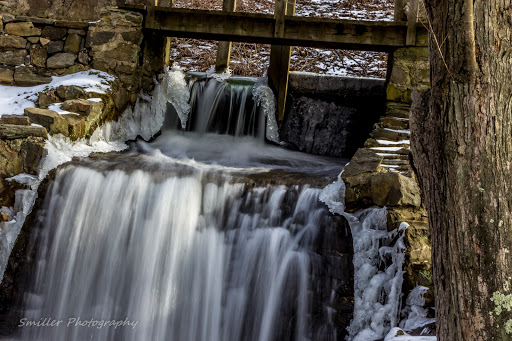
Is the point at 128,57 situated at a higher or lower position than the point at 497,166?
higher

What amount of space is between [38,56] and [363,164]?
14.4ft

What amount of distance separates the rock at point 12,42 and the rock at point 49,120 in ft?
5.05

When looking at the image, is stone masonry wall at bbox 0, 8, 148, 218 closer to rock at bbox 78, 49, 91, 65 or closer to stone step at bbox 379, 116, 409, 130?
rock at bbox 78, 49, 91, 65

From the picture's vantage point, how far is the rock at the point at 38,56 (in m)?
6.68

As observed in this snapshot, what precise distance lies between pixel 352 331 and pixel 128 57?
451 centimetres

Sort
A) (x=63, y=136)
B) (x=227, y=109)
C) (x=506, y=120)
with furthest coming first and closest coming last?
(x=227, y=109), (x=63, y=136), (x=506, y=120)

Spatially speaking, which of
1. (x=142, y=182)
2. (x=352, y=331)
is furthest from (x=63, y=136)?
(x=352, y=331)

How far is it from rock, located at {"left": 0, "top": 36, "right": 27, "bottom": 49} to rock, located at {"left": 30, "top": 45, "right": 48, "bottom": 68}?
13 cm

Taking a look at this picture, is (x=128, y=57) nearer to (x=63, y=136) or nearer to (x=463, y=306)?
(x=63, y=136)

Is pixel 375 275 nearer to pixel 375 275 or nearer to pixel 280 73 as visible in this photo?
pixel 375 275

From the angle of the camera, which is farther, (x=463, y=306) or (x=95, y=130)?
(x=95, y=130)

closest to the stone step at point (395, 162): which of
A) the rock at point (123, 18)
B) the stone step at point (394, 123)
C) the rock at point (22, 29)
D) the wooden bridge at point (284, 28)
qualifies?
the stone step at point (394, 123)

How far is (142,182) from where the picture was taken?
5.04 meters

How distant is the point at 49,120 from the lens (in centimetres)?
550
